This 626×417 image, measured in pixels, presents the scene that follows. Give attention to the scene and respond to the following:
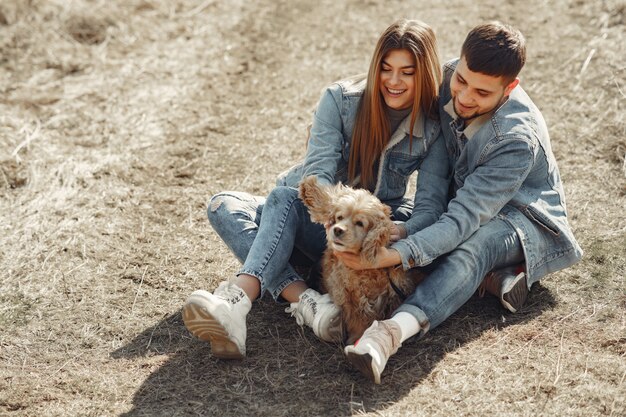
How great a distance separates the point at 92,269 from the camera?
203 inches

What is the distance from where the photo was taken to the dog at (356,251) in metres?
3.92

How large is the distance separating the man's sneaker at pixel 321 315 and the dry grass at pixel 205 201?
0.09 meters

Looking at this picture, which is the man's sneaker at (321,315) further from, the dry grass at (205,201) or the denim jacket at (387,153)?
the denim jacket at (387,153)

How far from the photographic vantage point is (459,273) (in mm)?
4094

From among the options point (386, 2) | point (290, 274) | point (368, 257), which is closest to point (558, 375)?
point (368, 257)

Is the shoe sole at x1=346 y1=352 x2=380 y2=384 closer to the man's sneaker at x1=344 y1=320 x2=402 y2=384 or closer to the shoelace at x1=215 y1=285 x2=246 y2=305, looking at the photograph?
the man's sneaker at x1=344 y1=320 x2=402 y2=384

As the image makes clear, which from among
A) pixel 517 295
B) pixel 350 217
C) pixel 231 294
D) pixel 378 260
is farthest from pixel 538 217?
pixel 231 294

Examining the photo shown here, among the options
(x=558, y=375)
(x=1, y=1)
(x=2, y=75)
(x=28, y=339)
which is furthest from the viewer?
(x=1, y=1)

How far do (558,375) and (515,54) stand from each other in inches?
63.9

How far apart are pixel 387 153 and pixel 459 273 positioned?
2.80ft

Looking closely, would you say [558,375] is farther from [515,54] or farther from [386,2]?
[386,2]

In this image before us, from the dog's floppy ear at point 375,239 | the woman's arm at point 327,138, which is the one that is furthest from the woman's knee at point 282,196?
the dog's floppy ear at point 375,239

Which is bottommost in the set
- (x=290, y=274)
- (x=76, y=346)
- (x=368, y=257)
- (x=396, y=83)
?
(x=76, y=346)

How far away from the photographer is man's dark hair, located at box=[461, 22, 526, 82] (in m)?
4.01
